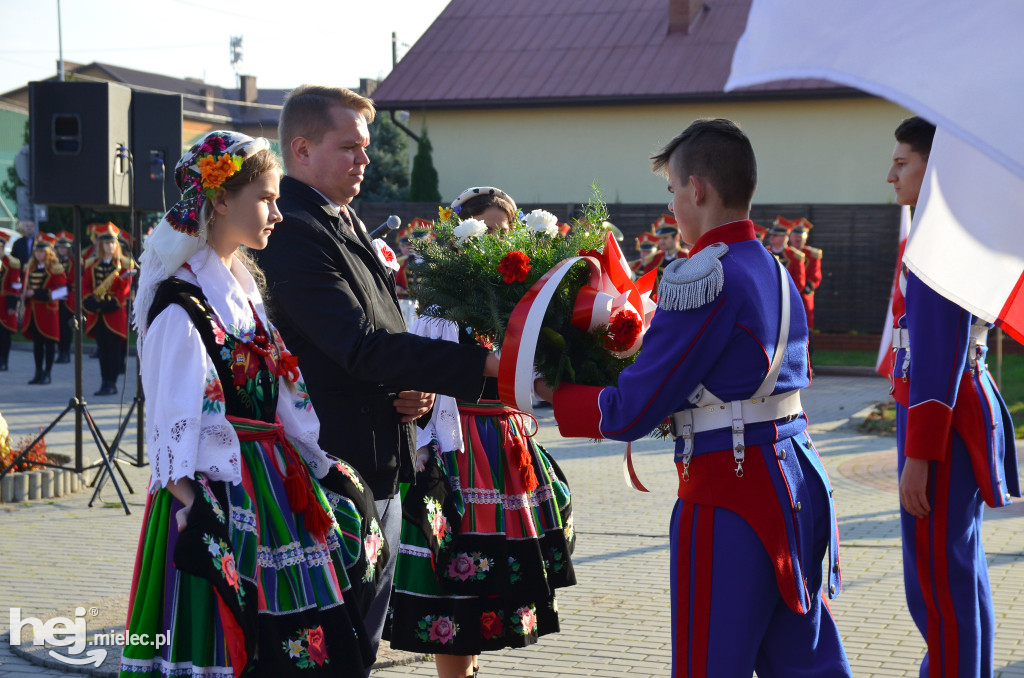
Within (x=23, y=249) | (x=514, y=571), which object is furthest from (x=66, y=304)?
(x=514, y=571)

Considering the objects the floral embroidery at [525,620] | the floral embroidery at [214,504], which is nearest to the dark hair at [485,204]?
the floral embroidery at [525,620]

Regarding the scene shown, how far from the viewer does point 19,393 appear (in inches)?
603

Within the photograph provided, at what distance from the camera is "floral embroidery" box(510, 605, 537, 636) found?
4.25 m

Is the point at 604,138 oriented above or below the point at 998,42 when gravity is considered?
above

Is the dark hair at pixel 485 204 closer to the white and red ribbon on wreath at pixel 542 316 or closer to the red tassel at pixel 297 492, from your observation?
the white and red ribbon on wreath at pixel 542 316

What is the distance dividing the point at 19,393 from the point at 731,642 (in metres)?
14.6

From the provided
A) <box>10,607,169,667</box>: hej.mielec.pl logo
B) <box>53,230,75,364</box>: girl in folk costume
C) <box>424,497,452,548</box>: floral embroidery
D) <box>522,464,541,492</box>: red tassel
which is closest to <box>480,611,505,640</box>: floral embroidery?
<box>424,497,452,548</box>: floral embroidery

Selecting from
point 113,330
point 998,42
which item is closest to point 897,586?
point 998,42

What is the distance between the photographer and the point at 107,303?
1481 cm

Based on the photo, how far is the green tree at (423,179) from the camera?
27.4m

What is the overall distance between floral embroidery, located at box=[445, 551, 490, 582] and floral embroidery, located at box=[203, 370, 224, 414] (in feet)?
5.21

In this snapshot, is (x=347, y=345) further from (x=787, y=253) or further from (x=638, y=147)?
(x=638, y=147)

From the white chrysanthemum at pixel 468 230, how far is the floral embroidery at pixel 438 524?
1115 millimetres

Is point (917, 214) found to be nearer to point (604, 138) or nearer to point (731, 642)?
point (731, 642)
